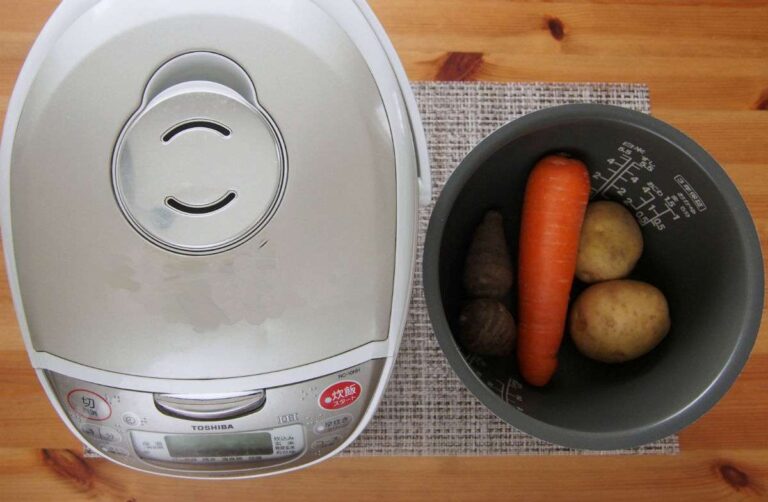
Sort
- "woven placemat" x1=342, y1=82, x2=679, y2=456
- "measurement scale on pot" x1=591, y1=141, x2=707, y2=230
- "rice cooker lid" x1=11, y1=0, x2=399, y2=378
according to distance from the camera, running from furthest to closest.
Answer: "woven placemat" x1=342, y1=82, x2=679, y2=456 → "measurement scale on pot" x1=591, y1=141, x2=707, y2=230 → "rice cooker lid" x1=11, y1=0, x2=399, y2=378

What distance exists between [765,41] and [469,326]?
52 cm

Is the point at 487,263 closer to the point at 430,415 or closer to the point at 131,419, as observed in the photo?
the point at 430,415

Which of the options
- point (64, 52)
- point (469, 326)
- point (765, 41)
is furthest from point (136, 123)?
point (765, 41)

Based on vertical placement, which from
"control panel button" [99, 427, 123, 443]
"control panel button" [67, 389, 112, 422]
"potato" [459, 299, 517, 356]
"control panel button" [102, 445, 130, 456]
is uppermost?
"potato" [459, 299, 517, 356]

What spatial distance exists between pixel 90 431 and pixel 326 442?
0.17m

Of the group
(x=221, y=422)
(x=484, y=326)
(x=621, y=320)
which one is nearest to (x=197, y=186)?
(x=221, y=422)

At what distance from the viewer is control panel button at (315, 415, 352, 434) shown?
1.63ft

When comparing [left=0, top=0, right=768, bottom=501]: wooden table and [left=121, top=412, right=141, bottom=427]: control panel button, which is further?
[left=0, top=0, right=768, bottom=501]: wooden table

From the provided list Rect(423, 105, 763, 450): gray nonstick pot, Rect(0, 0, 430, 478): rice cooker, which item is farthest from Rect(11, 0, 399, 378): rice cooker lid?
Rect(423, 105, 763, 450): gray nonstick pot

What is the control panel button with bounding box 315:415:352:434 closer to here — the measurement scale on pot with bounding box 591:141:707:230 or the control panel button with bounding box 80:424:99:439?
the control panel button with bounding box 80:424:99:439

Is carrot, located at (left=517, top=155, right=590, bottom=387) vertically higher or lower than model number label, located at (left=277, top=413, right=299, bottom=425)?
higher

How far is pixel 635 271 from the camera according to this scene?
0.70 m

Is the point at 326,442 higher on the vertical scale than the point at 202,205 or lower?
lower

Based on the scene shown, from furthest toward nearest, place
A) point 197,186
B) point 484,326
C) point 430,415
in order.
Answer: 1. point 430,415
2. point 484,326
3. point 197,186
